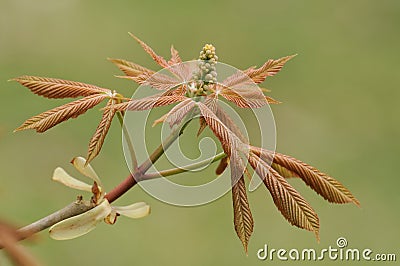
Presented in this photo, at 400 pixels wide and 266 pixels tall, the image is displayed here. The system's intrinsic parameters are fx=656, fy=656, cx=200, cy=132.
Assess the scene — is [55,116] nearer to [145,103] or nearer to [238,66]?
[145,103]

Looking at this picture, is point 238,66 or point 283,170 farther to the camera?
point 238,66

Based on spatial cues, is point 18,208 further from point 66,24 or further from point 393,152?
point 393,152

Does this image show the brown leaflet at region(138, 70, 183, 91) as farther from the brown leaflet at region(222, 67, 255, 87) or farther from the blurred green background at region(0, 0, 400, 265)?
the blurred green background at region(0, 0, 400, 265)

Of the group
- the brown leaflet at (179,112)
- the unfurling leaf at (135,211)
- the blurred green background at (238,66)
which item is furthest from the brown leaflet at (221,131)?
the blurred green background at (238,66)

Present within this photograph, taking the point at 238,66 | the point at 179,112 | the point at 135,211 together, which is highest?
the point at 238,66

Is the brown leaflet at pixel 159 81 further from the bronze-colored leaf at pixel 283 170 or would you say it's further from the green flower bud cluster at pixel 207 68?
the bronze-colored leaf at pixel 283 170

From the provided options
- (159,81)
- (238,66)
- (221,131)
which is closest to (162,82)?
(159,81)
